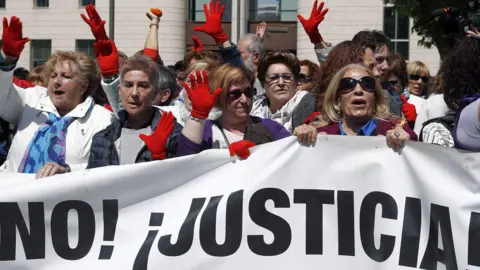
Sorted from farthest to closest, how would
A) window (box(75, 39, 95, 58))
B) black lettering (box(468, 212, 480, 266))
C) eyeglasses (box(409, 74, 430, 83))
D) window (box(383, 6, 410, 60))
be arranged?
window (box(75, 39, 95, 58))
window (box(383, 6, 410, 60))
eyeglasses (box(409, 74, 430, 83))
black lettering (box(468, 212, 480, 266))

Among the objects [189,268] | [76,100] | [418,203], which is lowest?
[189,268]

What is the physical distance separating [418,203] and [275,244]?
70 cm

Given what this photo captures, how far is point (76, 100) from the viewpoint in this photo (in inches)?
222

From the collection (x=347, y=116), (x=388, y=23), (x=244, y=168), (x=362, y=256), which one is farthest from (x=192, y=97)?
(x=388, y=23)

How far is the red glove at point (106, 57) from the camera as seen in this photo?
5.61 metres

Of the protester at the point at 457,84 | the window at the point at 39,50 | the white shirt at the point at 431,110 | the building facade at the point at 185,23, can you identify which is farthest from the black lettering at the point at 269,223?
the window at the point at 39,50

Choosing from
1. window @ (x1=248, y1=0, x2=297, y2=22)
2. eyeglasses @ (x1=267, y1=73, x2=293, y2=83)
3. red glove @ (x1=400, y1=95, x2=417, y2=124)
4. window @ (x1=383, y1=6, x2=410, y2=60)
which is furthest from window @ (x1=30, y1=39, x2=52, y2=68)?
red glove @ (x1=400, y1=95, x2=417, y2=124)

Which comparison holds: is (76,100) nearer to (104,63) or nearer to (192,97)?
(104,63)

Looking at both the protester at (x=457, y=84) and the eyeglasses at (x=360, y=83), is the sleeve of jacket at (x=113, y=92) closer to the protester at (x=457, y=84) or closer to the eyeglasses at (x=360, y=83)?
the eyeglasses at (x=360, y=83)

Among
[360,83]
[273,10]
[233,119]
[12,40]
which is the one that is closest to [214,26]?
[233,119]

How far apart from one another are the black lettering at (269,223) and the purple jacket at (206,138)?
0.43 metres

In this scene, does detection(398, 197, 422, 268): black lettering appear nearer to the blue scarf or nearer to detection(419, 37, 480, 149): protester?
detection(419, 37, 480, 149): protester

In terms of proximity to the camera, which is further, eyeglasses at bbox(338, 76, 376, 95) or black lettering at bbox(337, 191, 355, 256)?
eyeglasses at bbox(338, 76, 376, 95)

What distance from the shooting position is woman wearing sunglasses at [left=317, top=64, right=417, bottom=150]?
188 inches
